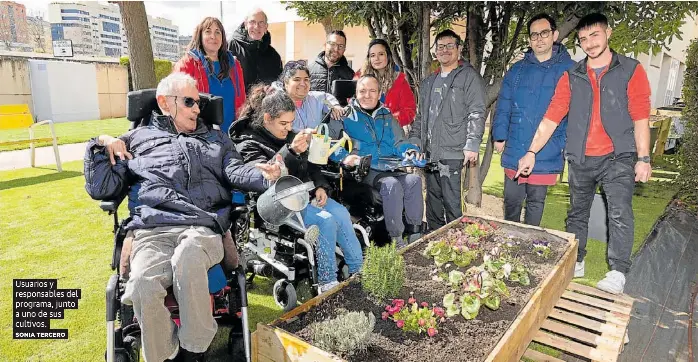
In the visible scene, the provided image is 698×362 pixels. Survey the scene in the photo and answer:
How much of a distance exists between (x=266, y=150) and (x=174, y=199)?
2.55ft

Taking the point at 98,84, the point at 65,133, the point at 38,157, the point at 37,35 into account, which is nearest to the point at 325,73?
the point at 38,157

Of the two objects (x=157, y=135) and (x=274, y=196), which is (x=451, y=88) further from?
(x=157, y=135)

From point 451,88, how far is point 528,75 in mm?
623

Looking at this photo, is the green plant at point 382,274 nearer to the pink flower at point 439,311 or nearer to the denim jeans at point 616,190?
the pink flower at point 439,311

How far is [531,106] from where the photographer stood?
3701 millimetres

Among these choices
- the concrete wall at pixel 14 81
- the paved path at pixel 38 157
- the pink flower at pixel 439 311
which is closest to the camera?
the pink flower at pixel 439 311

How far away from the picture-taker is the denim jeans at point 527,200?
3.79 meters

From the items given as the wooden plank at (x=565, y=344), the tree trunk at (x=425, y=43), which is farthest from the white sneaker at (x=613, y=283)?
the tree trunk at (x=425, y=43)

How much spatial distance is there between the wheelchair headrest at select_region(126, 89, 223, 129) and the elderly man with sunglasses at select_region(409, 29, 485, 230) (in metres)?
1.81

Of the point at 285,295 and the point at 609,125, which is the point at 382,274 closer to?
the point at 285,295

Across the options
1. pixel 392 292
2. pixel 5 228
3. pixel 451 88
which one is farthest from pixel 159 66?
pixel 392 292

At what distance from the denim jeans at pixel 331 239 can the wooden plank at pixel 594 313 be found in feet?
4.43

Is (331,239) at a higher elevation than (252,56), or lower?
lower

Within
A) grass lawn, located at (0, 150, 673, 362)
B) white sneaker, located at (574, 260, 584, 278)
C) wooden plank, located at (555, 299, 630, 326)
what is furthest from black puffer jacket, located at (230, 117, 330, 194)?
white sneaker, located at (574, 260, 584, 278)
